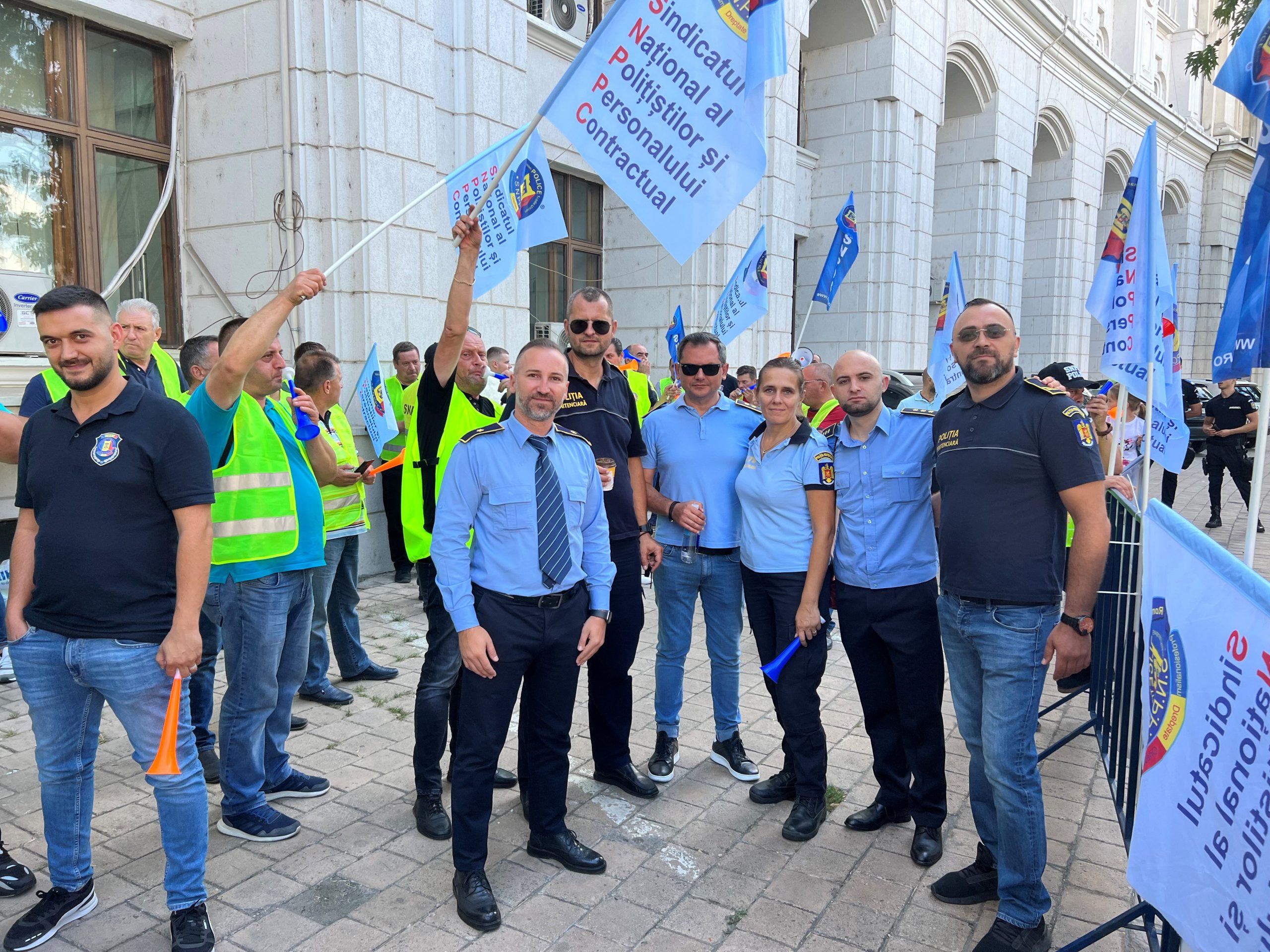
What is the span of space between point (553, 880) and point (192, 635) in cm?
165

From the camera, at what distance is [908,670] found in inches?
146

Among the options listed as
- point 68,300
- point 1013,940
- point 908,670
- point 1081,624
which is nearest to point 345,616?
point 68,300

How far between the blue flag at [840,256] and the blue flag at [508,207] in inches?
230

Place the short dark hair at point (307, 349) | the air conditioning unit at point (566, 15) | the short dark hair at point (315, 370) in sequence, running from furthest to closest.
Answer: the air conditioning unit at point (566, 15), the short dark hair at point (307, 349), the short dark hair at point (315, 370)

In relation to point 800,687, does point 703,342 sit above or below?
above

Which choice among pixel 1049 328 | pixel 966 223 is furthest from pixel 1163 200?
pixel 966 223

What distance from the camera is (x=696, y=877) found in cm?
348

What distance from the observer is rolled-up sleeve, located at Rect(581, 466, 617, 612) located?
3.53 meters

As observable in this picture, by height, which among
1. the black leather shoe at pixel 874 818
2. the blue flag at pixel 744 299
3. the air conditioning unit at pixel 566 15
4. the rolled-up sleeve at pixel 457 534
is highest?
the air conditioning unit at pixel 566 15

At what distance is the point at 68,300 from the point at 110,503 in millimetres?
639

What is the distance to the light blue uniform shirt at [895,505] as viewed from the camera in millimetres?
3650

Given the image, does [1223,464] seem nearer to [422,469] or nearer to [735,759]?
[735,759]

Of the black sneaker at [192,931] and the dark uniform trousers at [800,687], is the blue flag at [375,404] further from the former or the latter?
the black sneaker at [192,931]

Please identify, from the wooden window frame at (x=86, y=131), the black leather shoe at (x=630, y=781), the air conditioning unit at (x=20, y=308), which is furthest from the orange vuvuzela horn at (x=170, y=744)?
the wooden window frame at (x=86, y=131)
